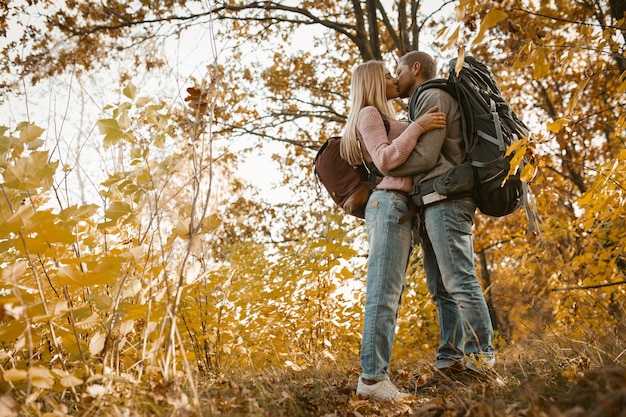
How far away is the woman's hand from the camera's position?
2.42 metres

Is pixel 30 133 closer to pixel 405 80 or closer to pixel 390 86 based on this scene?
pixel 390 86

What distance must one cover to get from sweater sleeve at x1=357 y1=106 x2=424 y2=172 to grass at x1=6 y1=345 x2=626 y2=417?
1.10 metres

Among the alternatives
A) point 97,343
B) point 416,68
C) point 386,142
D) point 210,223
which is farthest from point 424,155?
point 97,343

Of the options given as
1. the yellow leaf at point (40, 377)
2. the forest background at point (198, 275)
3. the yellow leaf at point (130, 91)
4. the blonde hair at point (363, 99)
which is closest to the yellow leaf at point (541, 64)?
the forest background at point (198, 275)

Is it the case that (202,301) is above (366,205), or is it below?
below

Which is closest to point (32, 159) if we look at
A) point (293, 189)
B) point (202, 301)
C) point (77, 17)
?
point (202, 301)

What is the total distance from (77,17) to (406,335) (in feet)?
21.9

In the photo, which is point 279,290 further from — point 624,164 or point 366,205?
point 624,164

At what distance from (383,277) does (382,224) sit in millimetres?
266

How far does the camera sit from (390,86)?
282cm

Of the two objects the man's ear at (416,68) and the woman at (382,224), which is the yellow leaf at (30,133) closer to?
the woman at (382,224)

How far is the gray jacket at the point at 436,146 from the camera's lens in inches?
95.8

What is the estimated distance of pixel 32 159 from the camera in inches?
66.1

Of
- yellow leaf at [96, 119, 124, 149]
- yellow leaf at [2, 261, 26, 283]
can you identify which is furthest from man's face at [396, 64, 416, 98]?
yellow leaf at [2, 261, 26, 283]
